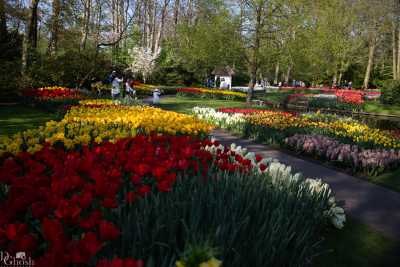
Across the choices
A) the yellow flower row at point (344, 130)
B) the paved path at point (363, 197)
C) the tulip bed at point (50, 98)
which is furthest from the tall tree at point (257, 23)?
the paved path at point (363, 197)

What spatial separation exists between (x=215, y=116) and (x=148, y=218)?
33.9 ft

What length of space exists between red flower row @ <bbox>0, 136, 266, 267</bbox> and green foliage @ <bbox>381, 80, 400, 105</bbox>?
26.7m

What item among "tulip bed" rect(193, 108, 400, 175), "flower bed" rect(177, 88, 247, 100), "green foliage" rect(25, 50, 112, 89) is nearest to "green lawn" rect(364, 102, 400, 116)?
"flower bed" rect(177, 88, 247, 100)

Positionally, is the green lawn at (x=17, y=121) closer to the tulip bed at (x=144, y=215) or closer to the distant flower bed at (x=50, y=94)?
the distant flower bed at (x=50, y=94)

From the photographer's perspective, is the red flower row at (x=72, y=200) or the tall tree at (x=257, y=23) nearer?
the red flower row at (x=72, y=200)

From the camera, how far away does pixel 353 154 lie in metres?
7.04

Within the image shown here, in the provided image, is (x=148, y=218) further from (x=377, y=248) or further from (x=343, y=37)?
(x=343, y=37)

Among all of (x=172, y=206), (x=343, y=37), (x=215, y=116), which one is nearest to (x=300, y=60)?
(x=215, y=116)

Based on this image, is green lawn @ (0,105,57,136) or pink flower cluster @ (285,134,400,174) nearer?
pink flower cluster @ (285,134,400,174)

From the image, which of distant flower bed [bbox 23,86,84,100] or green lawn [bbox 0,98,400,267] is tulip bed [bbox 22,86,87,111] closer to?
distant flower bed [bbox 23,86,84,100]

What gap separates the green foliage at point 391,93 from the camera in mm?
25913

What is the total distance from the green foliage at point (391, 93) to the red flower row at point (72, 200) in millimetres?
26690

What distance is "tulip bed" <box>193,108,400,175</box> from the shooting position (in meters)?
7.15

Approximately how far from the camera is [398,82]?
26.3m
